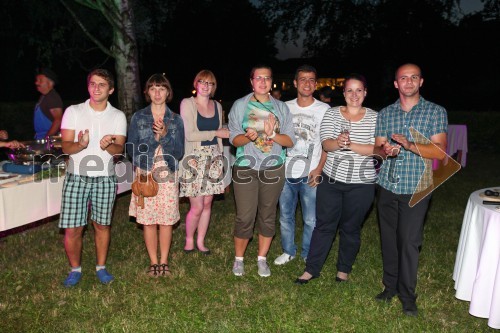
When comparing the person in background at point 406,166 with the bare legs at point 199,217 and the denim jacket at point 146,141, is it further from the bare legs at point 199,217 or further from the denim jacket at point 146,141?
the bare legs at point 199,217

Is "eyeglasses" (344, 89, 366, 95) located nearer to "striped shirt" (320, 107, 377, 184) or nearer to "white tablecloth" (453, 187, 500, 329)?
"striped shirt" (320, 107, 377, 184)

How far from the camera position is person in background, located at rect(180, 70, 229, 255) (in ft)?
15.5

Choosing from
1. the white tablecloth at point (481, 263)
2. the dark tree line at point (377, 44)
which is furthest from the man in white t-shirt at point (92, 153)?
the dark tree line at point (377, 44)

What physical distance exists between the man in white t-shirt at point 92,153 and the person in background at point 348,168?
6.11 ft

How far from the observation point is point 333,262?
206 inches

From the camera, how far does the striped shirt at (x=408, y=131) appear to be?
12.0 feet

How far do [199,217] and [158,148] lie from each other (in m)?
1.27

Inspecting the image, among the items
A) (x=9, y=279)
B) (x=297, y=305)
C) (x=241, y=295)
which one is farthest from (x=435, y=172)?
(x=9, y=279)

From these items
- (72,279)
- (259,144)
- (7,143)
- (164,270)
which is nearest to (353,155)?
(259,144)

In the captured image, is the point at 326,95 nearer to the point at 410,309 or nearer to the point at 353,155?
the point at 353,155

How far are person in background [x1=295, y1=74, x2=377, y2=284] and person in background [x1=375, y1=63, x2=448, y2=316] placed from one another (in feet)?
0.64

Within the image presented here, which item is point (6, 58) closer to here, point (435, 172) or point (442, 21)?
point (442, 21)

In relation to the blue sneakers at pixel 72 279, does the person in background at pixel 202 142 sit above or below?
above

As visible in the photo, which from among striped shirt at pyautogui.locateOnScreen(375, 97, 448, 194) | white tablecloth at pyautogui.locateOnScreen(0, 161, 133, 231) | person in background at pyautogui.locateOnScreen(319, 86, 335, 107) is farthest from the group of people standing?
person in background at pyautogui.locateOnScreen(319, 86, 335, 107)
